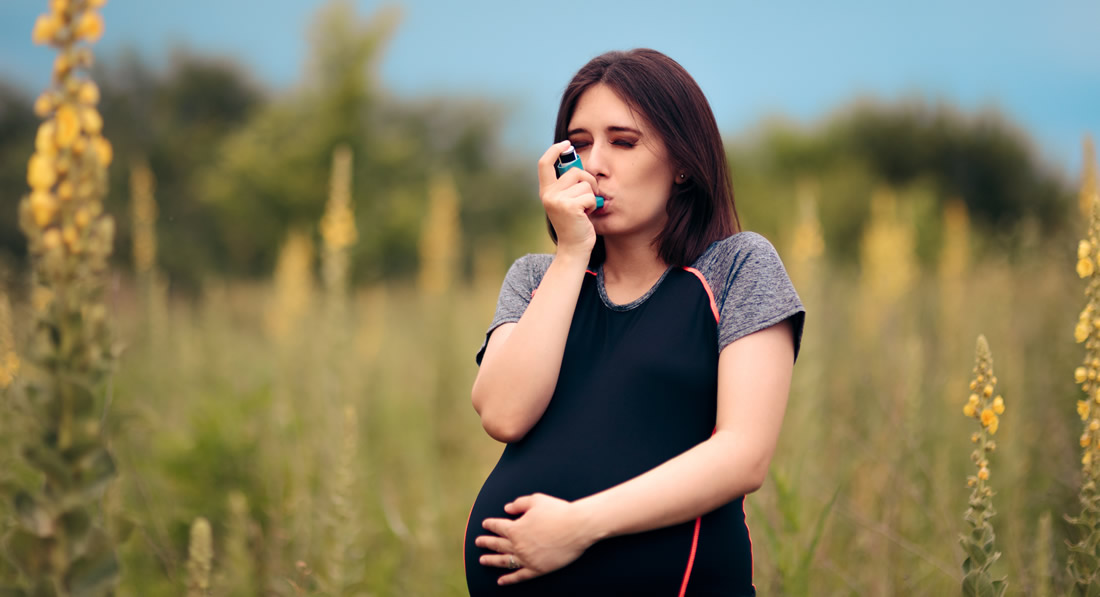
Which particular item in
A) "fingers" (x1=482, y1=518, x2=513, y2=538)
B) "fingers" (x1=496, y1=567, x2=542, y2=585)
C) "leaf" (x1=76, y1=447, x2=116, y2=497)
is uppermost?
"leaf" (x1=76, y1=447, x2=116, y2=497)

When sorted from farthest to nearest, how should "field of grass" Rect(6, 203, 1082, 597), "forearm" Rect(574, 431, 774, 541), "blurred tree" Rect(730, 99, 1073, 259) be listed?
"blurred tree" Rect(730, 99, 1073, 259), "field of grass" Rect(6, 203, 1082, 597), "forearm" Rect(574, 431, 774, 541)

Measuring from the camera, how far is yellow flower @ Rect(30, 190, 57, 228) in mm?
1044

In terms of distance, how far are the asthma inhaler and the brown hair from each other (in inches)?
6.2

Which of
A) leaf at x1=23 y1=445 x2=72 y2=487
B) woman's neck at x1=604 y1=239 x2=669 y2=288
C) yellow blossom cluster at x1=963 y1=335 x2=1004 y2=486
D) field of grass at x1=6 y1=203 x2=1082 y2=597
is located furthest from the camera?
field of grass at x1=6 y1=203 x2=1082 y2=597

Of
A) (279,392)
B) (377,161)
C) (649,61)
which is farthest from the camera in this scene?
(377,161)

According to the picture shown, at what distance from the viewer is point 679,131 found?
167 cm

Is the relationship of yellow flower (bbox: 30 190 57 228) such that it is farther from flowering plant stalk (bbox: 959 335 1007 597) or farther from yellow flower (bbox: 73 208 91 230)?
flowering plant stalk (bbox: 959 335 1007 597)

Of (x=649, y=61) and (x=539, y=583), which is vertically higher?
(x=649, y=61)

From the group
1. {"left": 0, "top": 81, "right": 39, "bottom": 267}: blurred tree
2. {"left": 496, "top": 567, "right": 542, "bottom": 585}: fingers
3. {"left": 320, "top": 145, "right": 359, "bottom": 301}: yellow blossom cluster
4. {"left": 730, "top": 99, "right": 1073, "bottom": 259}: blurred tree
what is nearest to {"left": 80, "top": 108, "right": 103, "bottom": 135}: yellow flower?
{"left": 496, "top": 567, "right": 542, "bottom": 585}: fingers

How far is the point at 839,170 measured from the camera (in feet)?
60.7

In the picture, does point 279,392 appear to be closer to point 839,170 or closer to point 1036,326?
point 1036,326

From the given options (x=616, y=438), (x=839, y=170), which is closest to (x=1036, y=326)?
(x=616, y=438)

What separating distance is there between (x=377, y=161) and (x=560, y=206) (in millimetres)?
11480

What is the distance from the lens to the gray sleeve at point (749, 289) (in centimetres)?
149
